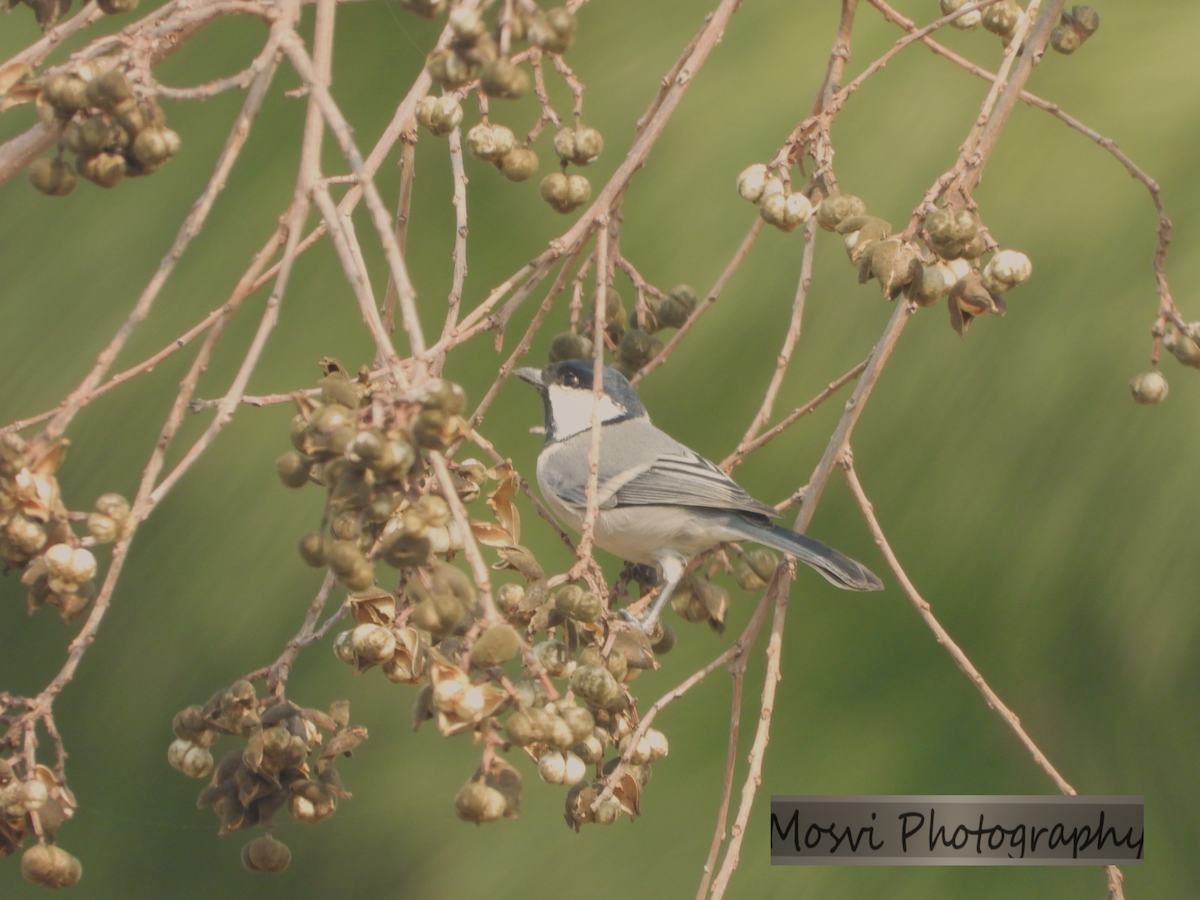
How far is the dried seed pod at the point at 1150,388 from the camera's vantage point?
1229 millimetres

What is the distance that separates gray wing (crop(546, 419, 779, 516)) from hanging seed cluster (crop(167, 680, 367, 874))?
732 mm

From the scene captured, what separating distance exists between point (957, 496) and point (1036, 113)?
539 mm

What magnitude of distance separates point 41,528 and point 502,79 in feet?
1.44

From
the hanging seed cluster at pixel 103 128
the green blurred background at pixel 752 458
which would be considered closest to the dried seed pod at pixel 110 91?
the hanging seed cluster at pixel 103 128

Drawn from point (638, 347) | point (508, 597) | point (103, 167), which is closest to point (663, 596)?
point (638, 347)

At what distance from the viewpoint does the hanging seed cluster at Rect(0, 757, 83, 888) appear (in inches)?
33.3

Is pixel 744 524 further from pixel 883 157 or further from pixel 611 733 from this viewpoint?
pixel 611 733

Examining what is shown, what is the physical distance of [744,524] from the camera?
5.33 feet

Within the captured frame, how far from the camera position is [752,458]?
1.60 metres

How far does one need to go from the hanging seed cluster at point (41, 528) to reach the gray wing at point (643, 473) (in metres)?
0.92

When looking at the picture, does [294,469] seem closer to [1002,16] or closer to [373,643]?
[373,643]

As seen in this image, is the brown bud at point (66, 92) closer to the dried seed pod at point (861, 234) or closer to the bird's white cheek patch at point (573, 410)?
the dried seed pod at point (861, 234)

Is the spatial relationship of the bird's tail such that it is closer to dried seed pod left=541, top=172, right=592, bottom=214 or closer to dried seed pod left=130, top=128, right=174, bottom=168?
dried seed pod left=541, top=172, right=592, bottom=214

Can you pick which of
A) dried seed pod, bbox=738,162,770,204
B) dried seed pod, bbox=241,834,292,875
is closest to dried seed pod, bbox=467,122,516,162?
dried seed pod, bbox=738,162,770,204
